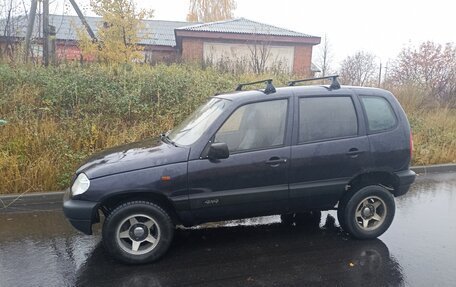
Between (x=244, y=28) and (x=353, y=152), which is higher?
(x=244, y=28)

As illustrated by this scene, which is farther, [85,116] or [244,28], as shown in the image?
[244,28]

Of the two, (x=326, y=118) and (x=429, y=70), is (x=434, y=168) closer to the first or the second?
(x=326, y=118)

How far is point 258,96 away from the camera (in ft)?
15.1

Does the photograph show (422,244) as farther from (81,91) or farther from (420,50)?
(420,50)

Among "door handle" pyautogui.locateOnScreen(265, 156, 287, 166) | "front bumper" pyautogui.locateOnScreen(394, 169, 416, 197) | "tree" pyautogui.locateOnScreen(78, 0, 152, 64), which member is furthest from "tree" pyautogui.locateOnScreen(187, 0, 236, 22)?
"door handle" pyautogui.locateOnScreen(265, 156, 287, 166)

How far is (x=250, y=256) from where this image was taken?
433 centimetres

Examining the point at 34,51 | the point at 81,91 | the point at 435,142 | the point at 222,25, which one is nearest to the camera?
the point at 81,91

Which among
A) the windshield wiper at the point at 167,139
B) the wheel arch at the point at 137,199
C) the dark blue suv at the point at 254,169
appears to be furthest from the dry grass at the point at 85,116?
the wheel arch at the point at 137,199

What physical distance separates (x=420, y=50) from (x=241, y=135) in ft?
57.6

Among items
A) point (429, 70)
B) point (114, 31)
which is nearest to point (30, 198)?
point (114, 31)

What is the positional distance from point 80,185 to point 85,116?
4.66 metres

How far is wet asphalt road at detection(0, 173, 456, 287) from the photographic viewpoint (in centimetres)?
383

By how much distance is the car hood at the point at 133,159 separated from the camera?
13.4ft

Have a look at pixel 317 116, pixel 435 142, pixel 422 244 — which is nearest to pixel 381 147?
pixel 317 116
